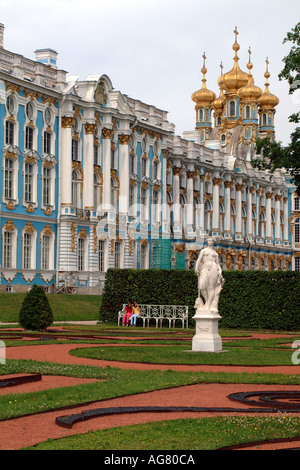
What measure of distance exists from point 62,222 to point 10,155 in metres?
6.16

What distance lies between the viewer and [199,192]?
244 ft

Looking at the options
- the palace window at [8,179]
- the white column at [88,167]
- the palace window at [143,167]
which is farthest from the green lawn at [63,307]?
the palace window at [143,167]

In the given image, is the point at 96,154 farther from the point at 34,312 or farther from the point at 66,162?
the point at 34,312

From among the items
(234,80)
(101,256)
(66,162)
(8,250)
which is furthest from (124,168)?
(234,80)

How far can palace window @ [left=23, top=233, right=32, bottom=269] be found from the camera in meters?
50.1

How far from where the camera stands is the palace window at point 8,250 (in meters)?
48.3

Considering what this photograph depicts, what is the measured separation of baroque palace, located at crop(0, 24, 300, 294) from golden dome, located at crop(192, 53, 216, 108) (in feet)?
63.2

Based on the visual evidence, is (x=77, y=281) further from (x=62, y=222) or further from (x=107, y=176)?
(x=107, y=176)

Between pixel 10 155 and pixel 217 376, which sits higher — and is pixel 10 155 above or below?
above

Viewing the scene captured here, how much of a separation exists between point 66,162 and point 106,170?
445cm

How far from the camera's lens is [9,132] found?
48469mm

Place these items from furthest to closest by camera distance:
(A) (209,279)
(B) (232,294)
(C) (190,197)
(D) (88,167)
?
(C) (190,197), (D) (88,167), (B) (232,294), (A) (209,279)

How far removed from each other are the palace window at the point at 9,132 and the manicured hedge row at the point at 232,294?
1256cm
